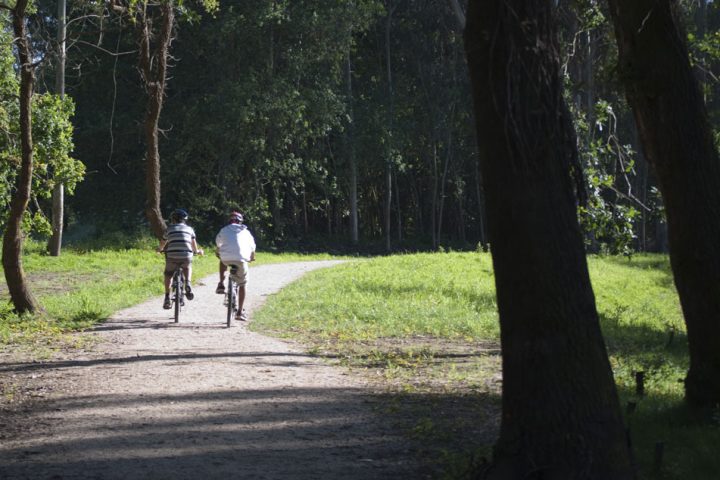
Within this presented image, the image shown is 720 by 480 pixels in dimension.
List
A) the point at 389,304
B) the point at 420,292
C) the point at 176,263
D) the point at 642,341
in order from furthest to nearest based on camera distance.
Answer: the point at 420,292, the point at 389,304, the point at 176,263, the point at 642,341

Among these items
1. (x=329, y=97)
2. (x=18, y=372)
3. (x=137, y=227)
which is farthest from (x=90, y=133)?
(x=18, y=372)

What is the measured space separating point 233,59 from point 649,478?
37.2 metres

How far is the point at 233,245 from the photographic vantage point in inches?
700

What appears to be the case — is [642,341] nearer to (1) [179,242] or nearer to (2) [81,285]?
(1) [179,242]

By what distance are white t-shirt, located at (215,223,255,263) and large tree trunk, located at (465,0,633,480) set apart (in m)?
11.3

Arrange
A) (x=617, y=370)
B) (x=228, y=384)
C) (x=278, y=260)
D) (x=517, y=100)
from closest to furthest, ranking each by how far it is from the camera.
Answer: (x=517, y=100) < (x=228, y=384) < (x=617, y=370) < (x=278, y=260)

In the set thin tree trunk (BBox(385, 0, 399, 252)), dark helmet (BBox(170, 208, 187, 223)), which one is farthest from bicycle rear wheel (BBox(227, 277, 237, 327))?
thin tree trunk (BBox(385, 0, 399, 252))

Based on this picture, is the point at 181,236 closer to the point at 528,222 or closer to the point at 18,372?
the point at 18,372

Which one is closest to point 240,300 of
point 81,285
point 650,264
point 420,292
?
point 420,292

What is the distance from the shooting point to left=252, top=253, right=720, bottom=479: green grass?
9266 millimetres

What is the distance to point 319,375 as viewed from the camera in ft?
41.1

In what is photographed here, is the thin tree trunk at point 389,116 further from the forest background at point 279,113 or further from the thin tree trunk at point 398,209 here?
Result: the thin tree trunk at point 398,209

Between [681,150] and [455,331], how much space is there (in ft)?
29.1

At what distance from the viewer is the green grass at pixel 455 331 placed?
9266 mm
